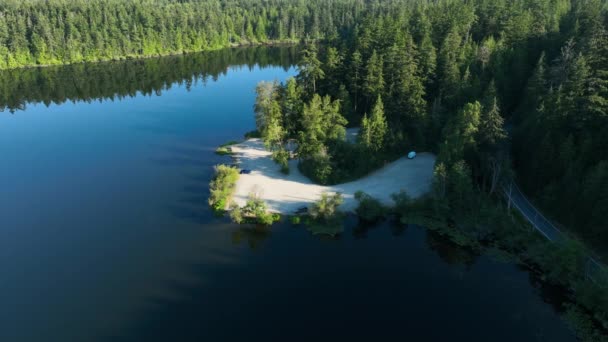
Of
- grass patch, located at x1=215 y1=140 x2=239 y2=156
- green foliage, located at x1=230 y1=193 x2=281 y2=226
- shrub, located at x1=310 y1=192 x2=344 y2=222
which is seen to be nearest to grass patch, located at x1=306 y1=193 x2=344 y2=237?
shrub, located at x1=310 y1=192 x2=344 y2=222

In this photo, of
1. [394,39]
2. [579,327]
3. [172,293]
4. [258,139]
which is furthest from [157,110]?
[579,327]

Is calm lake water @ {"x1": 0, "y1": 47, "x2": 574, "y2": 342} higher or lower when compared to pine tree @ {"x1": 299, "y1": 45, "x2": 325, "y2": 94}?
lower

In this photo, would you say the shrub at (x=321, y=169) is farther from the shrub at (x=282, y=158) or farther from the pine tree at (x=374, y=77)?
the pine tree at (x=374, y=77)

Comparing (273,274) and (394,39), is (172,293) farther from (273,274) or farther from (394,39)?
(394,39)

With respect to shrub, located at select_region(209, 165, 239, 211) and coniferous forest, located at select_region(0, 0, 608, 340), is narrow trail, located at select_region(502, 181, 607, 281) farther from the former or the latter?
shrub, located at select_region(209, 165, 239, 211)

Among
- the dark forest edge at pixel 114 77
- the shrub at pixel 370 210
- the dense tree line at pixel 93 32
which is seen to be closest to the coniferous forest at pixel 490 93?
the shrub at pixel 370 210

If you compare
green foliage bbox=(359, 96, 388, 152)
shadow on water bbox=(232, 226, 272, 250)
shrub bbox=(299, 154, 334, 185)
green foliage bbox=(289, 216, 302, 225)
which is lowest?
shadow on water bbox=(232, 226, 272, 250)

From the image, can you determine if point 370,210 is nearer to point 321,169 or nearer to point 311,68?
point 321,169

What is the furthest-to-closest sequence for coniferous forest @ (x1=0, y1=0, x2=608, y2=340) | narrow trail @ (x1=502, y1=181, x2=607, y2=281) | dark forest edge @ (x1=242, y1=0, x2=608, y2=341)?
1. coniferous forest @ (x1=0, y1=0, x2=608, y2=340)
2. dark forest edge @ (x1=242, y1=0, x2=608, y2=341)
3. narrow trail @ (x1=502, y1=181, x2=607, y2=281)
